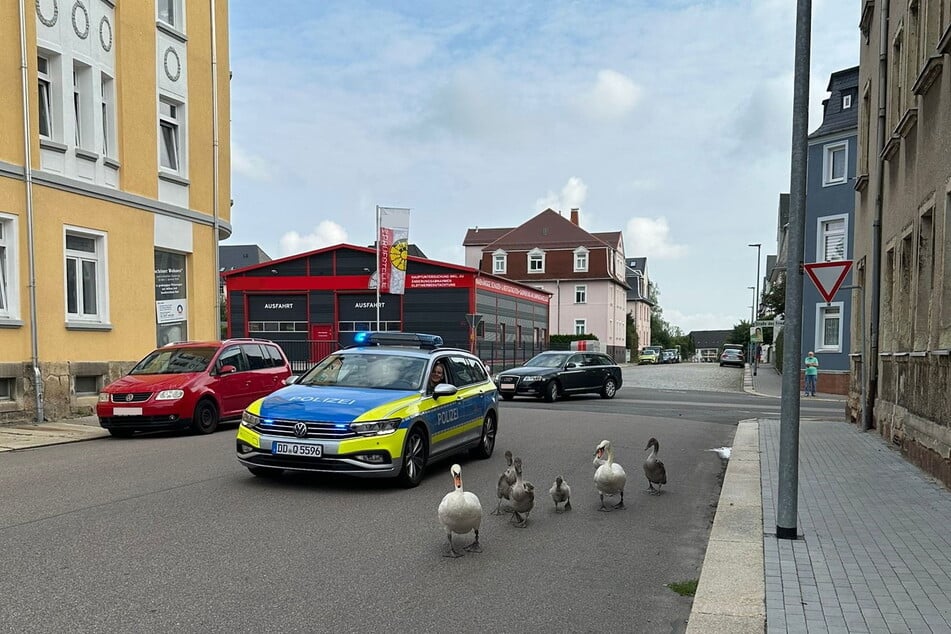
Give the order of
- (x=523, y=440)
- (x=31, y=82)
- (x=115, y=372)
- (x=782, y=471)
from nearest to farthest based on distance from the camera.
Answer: (x=782, y=471)
(x=523, y=440)
(x=31, y=82)
(x=115, y=372)

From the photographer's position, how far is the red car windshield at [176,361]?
46.3ft

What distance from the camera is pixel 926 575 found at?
5324mm

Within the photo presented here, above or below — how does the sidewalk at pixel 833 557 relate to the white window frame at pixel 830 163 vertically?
below

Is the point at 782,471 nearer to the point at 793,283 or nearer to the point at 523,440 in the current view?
the point at 793,283

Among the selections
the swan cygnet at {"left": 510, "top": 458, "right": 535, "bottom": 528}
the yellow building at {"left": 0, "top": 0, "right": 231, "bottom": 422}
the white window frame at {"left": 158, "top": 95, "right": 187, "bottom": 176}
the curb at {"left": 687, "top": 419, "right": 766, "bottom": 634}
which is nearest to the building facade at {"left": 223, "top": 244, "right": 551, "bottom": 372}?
the yellow building at {"left": 0, "top": 0, "right": 231, "bottom": 422}

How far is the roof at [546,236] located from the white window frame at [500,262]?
70 cm

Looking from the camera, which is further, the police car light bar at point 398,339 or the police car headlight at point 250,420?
the police car light bar at point 398,339

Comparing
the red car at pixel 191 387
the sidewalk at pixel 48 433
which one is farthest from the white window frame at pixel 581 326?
the sidewalk at pixel 48 433

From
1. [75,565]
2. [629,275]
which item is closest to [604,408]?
[75,565]

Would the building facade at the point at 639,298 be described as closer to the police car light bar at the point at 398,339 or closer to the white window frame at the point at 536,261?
the white window frame at the point at 536,261

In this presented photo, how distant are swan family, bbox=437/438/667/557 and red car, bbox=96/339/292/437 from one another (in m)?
7.39

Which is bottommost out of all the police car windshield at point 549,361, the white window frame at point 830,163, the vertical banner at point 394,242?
the police car windshield at point 549,361

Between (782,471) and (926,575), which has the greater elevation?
(782,471)

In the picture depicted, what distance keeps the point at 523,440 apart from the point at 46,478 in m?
7.20
